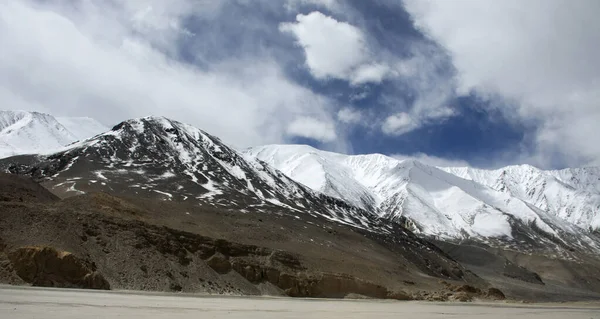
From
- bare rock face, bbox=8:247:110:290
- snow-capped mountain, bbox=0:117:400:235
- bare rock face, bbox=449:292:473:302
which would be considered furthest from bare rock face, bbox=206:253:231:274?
snow-capped mountain, bbox=0:117:400:235

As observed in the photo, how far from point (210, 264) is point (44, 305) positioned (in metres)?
39.9

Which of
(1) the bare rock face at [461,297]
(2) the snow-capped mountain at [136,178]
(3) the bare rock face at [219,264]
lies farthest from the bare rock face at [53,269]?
(2) the snow-capped mountain at [136,178]

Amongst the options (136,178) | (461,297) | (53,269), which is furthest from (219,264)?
(136,178)

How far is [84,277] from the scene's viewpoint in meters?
47.2

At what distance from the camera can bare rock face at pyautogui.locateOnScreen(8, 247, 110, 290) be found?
4431 centimetres

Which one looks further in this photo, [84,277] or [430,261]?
[430,261]

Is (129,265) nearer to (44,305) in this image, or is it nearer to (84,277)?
(84,277)

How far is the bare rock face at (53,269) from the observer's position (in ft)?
145

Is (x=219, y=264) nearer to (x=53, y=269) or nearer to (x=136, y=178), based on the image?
(x=53, y=269)

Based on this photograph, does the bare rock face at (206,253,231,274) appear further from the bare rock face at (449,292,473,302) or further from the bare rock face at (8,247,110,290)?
the bare rock face at (449,292,473,302)

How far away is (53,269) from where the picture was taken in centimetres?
4594

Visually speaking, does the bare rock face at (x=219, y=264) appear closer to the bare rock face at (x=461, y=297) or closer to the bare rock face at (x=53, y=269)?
the bare rock face at (x=53, y=269)

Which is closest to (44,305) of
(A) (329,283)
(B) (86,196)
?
(A) (329,283)

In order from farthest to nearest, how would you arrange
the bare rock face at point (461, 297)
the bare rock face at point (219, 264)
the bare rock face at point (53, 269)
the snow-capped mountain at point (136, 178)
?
the snow-capped mountain at point (136, 178) < the bare rock face at point (461, 297) < the bare rock face at point (219, 264) < the bare rock face at point (53, 269)
